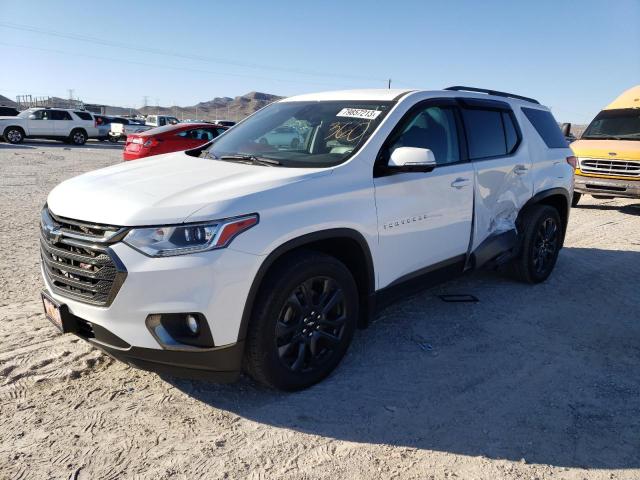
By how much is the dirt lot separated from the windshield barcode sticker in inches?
66.0

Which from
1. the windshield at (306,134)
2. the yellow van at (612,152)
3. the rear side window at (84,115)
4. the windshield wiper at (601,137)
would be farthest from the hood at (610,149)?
the rear side window at (84,115)

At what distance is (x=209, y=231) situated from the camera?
105 inches

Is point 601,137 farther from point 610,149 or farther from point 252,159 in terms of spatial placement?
point 252,159

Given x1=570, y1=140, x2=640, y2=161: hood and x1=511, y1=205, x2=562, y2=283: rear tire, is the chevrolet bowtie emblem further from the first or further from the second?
x1=570, y1=140, x2=640, y2=161: hood

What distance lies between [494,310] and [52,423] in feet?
11.8

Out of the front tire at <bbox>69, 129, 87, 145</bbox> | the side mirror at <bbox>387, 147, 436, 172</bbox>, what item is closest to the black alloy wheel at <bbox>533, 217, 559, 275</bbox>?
the side mirror at <bbox>387, 147, 436, 172</bbox>

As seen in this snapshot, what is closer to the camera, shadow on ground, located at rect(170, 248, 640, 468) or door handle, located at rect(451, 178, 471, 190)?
shadow on ground, located at rect(170, 248, 640, 468)

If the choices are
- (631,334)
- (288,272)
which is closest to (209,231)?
(288,272)

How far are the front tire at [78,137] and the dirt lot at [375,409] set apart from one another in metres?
23.9

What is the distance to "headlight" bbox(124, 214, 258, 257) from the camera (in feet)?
8.63

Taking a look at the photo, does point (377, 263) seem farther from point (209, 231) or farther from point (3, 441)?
point (3, 441)

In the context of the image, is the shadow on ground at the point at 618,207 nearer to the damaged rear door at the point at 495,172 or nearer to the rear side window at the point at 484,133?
the damaged rear door at the point at 495,172

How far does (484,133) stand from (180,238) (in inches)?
121

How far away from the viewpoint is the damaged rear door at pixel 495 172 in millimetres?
4449
